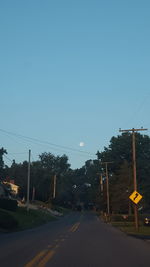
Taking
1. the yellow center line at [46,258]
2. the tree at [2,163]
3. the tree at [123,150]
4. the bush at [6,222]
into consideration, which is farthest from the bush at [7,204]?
the tree at [123,150]

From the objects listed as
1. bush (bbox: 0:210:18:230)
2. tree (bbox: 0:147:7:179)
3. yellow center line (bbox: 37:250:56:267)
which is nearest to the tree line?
tree (bbox: 0:147:7:179)

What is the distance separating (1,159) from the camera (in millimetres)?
53906

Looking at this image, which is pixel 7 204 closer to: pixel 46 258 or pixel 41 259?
pixel 46 258

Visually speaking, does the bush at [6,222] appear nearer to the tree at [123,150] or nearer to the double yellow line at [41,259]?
the double yellow line at [41,259]

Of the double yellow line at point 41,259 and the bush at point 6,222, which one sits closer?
the double yellow line at point 41,259

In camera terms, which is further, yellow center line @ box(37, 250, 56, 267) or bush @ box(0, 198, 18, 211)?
bush @ box(0, 198, 18, 211)

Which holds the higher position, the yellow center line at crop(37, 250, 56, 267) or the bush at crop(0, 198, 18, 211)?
the bush at crop(0, 198, 18, 211)

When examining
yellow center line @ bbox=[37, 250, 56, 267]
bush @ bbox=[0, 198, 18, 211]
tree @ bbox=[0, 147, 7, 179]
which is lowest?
yellow center line @ bbox=[37, 250, 56, 267]

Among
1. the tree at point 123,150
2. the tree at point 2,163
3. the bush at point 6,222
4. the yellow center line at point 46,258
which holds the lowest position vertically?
the yellow center line at point 46,258

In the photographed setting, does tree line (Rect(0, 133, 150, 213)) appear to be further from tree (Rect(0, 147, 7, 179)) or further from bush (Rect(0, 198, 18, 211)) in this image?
bush (Rect(0, 198, 18, 211))

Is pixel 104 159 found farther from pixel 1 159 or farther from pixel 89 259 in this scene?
pixel 89 259

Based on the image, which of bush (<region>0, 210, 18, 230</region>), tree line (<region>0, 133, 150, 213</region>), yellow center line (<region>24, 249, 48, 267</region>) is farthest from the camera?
tree line (<region>0, 133, 150, 213</region>)

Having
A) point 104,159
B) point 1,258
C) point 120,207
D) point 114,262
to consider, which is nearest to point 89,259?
point 114,262

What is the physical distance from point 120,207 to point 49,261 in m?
64.8
